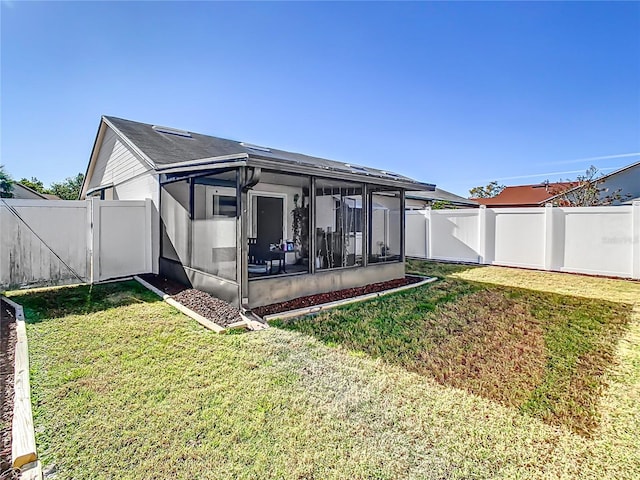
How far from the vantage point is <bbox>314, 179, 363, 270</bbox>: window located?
322 inches

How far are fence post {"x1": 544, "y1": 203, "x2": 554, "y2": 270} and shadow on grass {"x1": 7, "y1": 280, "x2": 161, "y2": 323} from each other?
1129 cm

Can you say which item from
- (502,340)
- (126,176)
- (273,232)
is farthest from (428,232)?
(126,176)

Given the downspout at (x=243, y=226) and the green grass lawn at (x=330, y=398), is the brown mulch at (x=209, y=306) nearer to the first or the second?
the downspout at (x=243, y=226)

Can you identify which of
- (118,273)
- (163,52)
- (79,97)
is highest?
(163,52)

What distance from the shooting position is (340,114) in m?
14.9

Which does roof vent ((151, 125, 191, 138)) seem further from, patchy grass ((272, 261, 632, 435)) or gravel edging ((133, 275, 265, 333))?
patchy grass ((272, 261, 632, 435))

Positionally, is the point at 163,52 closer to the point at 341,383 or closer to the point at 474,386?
the point at 341,383

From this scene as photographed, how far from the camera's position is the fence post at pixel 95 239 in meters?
7.89

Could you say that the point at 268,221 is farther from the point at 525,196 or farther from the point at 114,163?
the point at 525,196

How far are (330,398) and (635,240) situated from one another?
1047 cm

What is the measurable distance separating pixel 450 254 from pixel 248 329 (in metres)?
10.1

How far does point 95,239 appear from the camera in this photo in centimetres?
795

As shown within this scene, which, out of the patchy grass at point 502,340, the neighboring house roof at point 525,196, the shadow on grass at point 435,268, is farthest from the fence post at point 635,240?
the neighboring house roof at point 525,196

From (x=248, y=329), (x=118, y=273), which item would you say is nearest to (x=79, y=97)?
(x=118, y=273)
